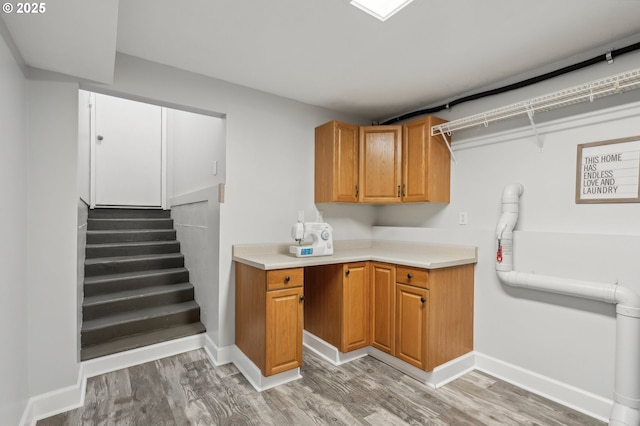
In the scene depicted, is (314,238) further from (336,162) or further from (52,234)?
(52,234)

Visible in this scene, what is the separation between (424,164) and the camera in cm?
276

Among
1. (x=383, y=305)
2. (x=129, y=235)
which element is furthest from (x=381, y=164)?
(x=129, y=235)

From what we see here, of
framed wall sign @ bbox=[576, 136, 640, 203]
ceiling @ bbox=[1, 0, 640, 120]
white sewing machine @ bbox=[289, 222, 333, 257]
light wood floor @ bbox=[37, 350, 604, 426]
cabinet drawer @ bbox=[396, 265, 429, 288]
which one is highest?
ceiling @ bbox=[1, 0, 640, 120]

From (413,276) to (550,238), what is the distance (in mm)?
976

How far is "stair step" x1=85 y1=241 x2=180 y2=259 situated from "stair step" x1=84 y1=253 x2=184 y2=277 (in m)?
0.07

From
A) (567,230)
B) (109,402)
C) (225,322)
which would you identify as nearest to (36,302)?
(109,402)

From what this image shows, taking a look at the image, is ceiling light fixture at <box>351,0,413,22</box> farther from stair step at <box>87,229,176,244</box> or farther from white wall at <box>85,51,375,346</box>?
stair step at <box>87,229,176,244</box>

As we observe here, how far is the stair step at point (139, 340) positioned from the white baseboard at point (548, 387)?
2.48 m

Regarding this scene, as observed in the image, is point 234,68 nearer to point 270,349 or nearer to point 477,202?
point 270,349

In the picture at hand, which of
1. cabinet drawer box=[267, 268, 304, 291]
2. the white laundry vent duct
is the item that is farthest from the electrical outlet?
cabinet drawer box=[267, 268, 304, 291]

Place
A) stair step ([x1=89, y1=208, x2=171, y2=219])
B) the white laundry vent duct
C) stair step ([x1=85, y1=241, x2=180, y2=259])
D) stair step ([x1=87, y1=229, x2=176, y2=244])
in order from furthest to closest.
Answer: stair step ([x1=89, y1=208, x2=171, y2=219]) → stair step ([x1=87, y1=229, x2=176, y2=244]) → stair step ([x1=85, y1=241, x2=180, y2=259]) → the white laundry vent duct

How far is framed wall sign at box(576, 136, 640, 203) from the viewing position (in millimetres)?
1864

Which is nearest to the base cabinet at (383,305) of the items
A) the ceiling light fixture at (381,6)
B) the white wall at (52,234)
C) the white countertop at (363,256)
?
the white countertop at (363,256)

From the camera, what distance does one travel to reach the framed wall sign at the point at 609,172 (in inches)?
73.4
